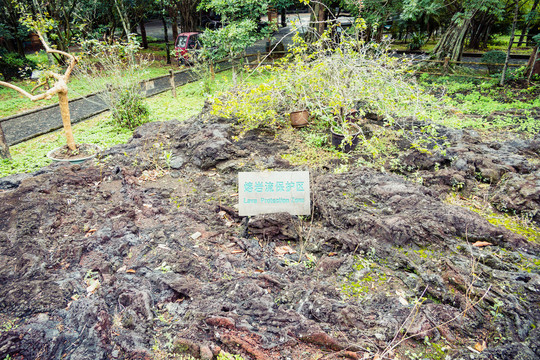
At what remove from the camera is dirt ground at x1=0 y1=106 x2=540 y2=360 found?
2.21m

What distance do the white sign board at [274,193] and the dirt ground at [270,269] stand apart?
0.14m

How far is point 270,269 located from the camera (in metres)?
3.04

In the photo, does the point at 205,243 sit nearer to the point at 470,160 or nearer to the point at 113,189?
the point at 113,189

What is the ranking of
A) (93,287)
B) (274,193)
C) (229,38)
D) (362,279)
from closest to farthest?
1. (93,287)
2. (362,279)
3. (274,193)
4. (229,38)

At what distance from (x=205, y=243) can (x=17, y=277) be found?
1.66 m

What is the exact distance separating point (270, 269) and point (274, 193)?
90 cm

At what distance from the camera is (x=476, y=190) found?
14.3 ft

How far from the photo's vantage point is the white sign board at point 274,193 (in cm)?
354

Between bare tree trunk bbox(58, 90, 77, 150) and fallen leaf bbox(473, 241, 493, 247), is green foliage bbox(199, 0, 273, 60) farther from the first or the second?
fallen leaf bbox(473, 241, 493, 247)

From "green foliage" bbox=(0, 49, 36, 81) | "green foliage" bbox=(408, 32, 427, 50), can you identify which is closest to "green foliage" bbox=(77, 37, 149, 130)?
"green foliage" bbox=(0, 49, 36, 81)

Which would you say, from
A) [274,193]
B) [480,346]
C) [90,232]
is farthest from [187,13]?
[480,346]

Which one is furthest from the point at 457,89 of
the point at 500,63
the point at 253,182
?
the point at 253,182

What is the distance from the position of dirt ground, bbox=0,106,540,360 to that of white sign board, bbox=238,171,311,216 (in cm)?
14

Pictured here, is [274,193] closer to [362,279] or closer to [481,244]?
[362,279]
